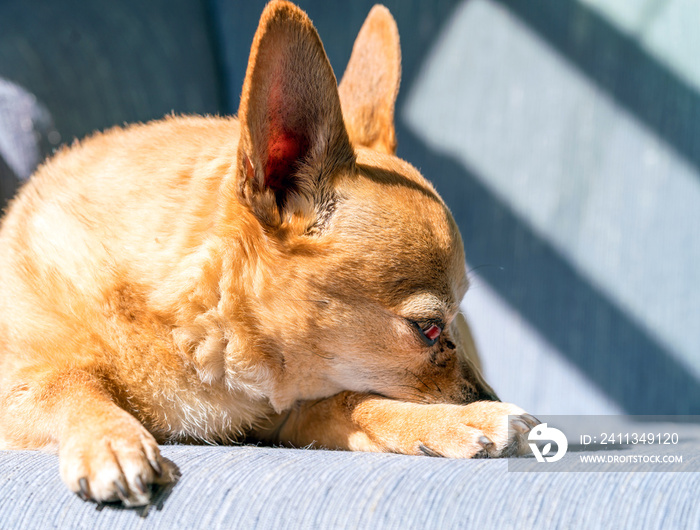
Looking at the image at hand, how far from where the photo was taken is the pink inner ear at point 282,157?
1359 mm

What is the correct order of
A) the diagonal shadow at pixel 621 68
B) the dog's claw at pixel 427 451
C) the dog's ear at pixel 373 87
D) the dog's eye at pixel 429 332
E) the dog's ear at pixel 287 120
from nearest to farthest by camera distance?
the dog's ear at pixel 287 120 → the dog's claw at pixel 427 451 → the dog's eye at pixel 429 332 → the dog's ear at pixel 373 87 → the diagonal shadow at pixel 621 68

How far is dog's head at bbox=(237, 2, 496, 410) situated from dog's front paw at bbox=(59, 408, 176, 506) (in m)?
0.40

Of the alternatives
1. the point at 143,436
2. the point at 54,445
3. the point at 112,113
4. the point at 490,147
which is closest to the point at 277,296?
the point at 143,436

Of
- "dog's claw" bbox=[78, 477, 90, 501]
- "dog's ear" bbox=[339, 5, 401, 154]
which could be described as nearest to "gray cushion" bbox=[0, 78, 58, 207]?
"dog's ear" bbox=[339, 5, 401, 154]

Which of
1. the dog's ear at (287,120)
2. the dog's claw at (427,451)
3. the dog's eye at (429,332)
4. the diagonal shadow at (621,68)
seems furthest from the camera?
the diagonal shadow at (621,68)

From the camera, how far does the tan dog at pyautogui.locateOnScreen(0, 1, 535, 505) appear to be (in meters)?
1.33

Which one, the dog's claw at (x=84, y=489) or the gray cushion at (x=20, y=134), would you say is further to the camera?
the gray cushion at (x=20, y=134)

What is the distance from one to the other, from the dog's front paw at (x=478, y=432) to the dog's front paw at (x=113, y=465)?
1.74ft

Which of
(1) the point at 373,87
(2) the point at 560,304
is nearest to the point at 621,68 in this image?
(2) the point at 560,304

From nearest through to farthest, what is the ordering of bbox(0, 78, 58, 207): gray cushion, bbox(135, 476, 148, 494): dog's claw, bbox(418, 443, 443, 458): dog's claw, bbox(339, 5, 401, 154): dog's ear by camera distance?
bbox(135, 476, 148, 494): dog's claw
bbox(418, 443, 443, 458): dog's claw
bbox(339, 5, 401, 154): dog's ear
bbox(0, 78, 58, 207): gray cushion

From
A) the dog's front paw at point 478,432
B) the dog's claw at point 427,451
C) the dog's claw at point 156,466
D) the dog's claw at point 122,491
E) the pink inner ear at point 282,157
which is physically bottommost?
the dog's claw at point 122,491
